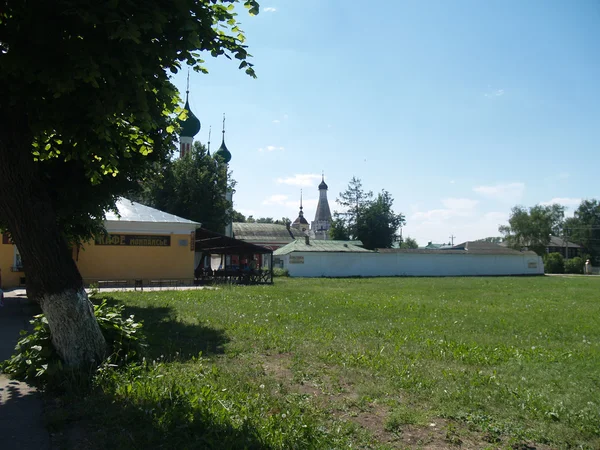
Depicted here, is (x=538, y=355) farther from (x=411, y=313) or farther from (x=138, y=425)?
(x=138, y=425)

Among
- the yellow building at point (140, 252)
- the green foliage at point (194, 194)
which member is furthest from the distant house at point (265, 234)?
the yellow building at point (140, 252)

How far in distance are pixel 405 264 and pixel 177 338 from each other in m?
42.8

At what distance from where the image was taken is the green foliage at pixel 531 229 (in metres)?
77.5

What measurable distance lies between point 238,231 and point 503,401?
80698mm

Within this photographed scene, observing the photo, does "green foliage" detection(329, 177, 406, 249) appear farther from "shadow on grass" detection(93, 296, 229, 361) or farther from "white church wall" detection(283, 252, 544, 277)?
"shadow on grass" detection(93, 296, 229, 361)

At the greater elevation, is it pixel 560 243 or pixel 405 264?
pixel 560 243

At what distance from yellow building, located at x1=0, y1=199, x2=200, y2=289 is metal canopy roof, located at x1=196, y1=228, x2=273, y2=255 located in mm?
1885

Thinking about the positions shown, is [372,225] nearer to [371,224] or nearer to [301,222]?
[371,224]

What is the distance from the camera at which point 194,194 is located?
4409cm

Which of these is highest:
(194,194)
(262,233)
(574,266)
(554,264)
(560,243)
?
(194,194)

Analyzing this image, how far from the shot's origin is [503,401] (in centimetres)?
574

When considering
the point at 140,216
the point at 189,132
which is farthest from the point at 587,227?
the point at 140,216

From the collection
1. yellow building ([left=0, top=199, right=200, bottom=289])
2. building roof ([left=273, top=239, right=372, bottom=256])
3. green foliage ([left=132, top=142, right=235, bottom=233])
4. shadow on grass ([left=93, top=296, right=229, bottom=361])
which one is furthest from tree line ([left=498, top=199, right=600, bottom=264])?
shadow on grass ([left=93, top=296, right=229, bottom=361])

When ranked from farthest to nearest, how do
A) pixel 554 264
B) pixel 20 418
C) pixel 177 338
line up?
pixel 554 264
pixel 177 338
pixel 20 418
